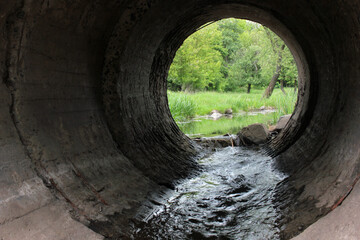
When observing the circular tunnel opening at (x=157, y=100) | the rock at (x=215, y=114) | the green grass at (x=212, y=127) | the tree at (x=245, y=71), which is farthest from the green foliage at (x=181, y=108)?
the tree at (x=245, y=71)

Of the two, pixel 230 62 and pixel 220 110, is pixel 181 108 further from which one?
pixel 230 62

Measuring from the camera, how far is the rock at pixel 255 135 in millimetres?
7121

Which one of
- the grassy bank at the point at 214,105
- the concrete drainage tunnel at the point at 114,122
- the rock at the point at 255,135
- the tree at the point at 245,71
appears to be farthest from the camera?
the tree at the point at 245,71

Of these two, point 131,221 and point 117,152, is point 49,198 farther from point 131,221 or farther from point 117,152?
point 117,152

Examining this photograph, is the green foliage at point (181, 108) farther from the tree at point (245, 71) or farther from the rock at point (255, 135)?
the tree at point (245, 71)

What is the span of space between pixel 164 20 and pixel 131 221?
2851 millimetres

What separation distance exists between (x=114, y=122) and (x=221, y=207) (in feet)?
4.86

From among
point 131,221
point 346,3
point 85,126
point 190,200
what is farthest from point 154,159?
point 346,3

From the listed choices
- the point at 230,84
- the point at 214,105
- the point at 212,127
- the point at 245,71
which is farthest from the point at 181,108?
the point at 230,84

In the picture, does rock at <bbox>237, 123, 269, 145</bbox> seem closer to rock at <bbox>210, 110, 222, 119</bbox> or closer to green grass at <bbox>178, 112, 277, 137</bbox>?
green grass at <bbox>178, 112, 277, 137</bbox>

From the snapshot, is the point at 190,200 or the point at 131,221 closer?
the point at 131,221

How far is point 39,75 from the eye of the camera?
2.51 metres

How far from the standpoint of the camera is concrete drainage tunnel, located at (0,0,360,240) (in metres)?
2.07

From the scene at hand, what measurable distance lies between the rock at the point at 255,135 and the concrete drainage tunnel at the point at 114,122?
2203 mm
